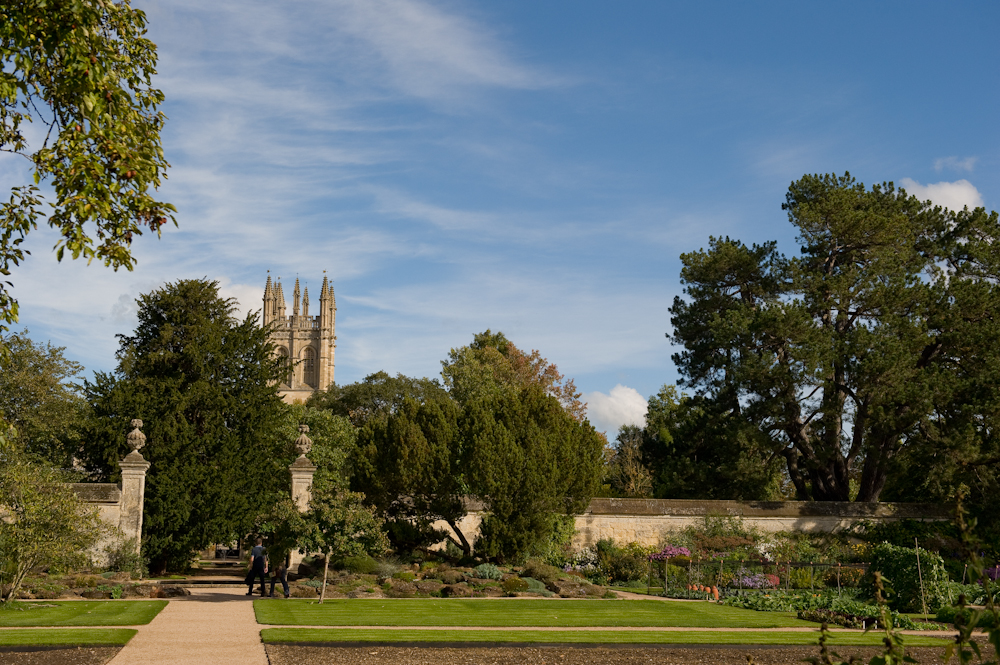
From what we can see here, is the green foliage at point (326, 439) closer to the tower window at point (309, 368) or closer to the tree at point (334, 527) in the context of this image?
the tree at point (334, 527)

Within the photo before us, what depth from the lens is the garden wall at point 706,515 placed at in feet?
80.2

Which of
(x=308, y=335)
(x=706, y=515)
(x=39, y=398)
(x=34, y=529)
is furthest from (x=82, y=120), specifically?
(x=308, y=335)

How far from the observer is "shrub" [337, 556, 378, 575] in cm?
1931

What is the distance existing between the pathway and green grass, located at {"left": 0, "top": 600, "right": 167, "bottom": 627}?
0.31 m

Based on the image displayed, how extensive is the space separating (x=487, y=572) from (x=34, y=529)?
359 inches

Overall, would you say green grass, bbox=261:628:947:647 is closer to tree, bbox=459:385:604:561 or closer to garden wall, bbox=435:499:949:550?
tree, bbox=459:385:604:561

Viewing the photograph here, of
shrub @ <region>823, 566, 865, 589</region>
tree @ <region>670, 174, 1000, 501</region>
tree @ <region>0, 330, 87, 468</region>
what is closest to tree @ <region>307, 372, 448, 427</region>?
tree @ <region>0, 330, 87, 468</region>

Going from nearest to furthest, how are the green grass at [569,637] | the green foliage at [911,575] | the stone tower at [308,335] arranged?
1. the green grass at [569,637]
2. the green foliage at [911,575]
3. the stone tower at [308,335]

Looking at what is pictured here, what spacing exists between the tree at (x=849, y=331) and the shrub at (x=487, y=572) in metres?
10.6

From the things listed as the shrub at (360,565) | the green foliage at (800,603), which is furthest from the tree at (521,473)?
the green foliage at (800,603)

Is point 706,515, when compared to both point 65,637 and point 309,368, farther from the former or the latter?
point 309,368

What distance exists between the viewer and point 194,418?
24297mm

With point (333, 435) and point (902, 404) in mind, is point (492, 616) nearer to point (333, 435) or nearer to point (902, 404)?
point (902, 404)

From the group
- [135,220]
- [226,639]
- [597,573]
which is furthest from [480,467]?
[135,220]
